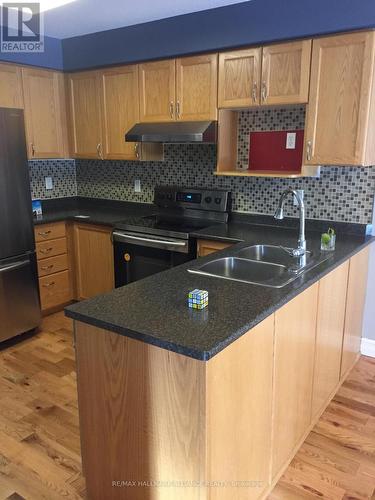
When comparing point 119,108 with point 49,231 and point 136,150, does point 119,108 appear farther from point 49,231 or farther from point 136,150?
point 49,231

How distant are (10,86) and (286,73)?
2.20 metres

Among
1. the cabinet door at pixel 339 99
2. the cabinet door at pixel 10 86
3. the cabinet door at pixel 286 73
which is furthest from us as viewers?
the cabinet door at pixel 10 86

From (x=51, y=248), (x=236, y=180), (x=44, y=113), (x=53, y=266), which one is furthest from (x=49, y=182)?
(x=236, y=180)

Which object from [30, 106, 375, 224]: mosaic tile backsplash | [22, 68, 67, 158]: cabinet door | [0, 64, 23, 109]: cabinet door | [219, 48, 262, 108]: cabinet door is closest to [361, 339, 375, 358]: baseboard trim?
[30, 106, 375, 224]: mosaic tile backsplash

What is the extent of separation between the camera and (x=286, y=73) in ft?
8.54

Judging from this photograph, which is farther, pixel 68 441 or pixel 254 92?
pixel 254 92

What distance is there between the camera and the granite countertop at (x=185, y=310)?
1.30 meters

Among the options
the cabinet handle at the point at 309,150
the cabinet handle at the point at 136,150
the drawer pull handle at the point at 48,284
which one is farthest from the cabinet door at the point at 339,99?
the drawer pull handle at the point at 48,284

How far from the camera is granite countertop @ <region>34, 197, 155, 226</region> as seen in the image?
3545mm

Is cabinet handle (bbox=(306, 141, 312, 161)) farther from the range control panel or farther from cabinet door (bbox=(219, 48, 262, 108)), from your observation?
the range control panel

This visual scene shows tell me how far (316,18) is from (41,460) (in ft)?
9.21

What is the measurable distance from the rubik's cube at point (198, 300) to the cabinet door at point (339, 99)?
149cm

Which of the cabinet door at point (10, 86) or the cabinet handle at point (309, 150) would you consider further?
the cabinet door at point (10, 86)

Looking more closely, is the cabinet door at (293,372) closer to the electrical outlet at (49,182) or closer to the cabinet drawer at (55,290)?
the cabinet drawer at (55,290)
